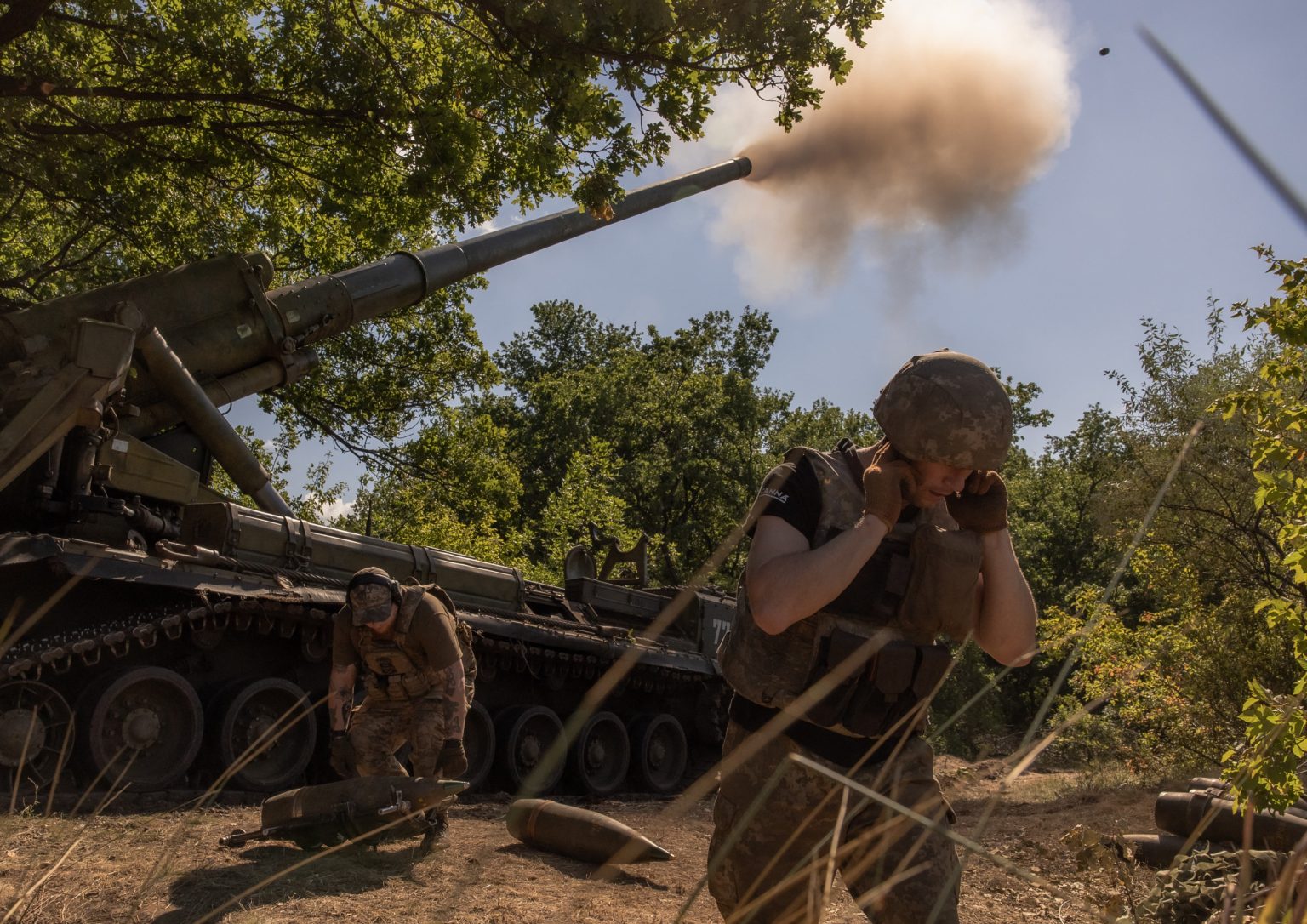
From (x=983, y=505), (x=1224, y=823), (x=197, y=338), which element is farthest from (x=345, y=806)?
(x=197, y=338)

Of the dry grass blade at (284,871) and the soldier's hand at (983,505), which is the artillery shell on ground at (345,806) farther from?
the soldier's hand at (983,505)

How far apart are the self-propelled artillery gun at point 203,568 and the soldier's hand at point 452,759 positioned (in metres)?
1.27

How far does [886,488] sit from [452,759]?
453 cm

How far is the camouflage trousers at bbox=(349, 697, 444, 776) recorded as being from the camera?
6.91m

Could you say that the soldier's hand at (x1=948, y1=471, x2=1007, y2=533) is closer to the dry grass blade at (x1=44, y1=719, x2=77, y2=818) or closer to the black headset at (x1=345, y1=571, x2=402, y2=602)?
the dry grass blade at (x1=44, y1=719, x2=77, y2=818)

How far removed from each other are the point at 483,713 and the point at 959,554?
31.1 ft

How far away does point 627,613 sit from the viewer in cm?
1498

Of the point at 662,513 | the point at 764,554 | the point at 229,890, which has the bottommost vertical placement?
the point at 229,890

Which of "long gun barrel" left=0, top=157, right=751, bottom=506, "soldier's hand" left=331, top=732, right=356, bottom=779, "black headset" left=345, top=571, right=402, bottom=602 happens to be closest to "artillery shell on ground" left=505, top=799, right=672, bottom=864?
"soldier's hand" left=331, top=732, right=356, bottom=779

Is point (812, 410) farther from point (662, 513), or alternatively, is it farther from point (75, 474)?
point (75, 474)

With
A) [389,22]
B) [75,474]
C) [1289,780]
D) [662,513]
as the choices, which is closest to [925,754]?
[1289,780]

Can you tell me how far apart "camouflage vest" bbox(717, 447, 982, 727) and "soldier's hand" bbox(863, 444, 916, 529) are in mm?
177

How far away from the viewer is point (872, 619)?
317 cm

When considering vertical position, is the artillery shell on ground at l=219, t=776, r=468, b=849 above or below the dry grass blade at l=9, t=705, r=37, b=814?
below
